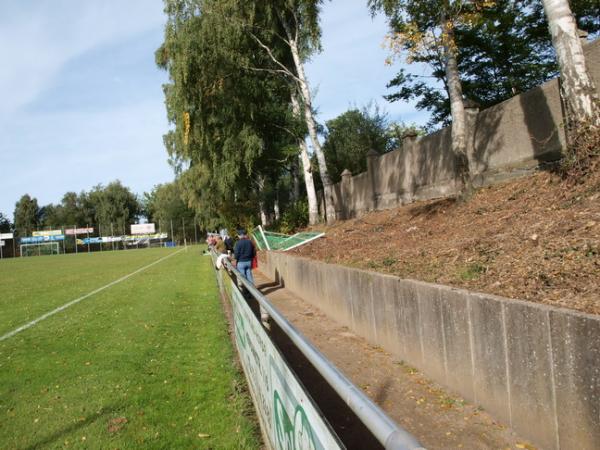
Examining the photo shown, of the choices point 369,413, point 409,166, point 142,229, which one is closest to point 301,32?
point 409,166

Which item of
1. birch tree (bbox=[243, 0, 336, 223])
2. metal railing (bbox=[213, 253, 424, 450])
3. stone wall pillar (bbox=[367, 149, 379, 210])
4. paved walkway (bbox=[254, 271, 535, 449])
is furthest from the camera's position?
birch tree (bbox=[243, 0, 336, 223])

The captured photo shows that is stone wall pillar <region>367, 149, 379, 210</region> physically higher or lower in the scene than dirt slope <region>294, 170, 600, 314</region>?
higher

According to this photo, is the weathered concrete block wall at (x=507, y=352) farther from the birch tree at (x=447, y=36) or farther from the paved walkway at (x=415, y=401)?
the birch tree at (x=447, y=36)

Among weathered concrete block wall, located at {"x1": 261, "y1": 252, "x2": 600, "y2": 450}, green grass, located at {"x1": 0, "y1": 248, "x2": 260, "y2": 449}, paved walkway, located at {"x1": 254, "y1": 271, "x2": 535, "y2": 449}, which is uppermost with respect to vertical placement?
weathered concrete block wall, located at {"x1": 261, "y1": 252, "x2": 600, "y2": 450}

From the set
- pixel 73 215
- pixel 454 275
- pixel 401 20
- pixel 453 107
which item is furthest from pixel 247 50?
pixel 73 215

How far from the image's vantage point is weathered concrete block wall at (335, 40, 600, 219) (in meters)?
9.89

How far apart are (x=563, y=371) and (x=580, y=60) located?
5954 millimetres

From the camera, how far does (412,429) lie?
161 inches

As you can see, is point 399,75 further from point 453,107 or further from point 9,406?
point 9,406

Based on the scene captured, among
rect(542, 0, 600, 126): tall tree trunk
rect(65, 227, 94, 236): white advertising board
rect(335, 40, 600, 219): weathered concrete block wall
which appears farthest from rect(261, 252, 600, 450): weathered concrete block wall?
Answer: rect(65, 227, 94, 236): white advertising board

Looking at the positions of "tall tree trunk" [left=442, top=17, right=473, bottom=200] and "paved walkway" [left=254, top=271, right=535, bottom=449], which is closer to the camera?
"paved walkway" [left=254, top=271, right=535, bottom=449]

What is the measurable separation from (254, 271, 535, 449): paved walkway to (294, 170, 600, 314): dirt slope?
3.51 feet

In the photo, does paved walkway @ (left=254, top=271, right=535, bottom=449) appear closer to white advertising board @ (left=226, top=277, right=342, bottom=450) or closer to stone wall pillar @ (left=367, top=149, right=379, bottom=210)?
white advertising board @ (left=226, top=277, right=342, bottom=450)

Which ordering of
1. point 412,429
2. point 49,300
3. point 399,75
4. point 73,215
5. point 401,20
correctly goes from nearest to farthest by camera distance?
point 412,429, point 401,20, point 49,300, point 399,75, point 73,215
